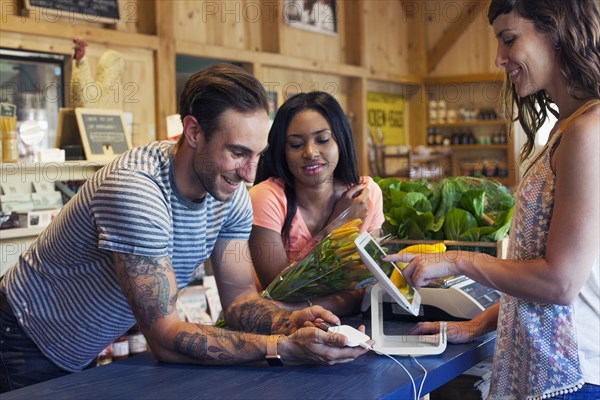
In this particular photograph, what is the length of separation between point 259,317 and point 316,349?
399 millimetres

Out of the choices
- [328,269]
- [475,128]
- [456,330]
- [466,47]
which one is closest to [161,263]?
[328,269]

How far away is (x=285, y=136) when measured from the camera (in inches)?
106

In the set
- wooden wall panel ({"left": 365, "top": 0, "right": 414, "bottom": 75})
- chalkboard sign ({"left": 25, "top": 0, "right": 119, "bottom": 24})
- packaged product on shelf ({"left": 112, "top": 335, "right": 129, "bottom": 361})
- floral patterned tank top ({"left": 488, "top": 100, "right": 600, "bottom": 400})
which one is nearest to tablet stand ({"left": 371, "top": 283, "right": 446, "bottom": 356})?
floral patterned tank top ({"left": 488, "top": 100, "right": 600, "bottom": 400})

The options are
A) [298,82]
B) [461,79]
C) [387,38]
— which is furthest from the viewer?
[461,79]

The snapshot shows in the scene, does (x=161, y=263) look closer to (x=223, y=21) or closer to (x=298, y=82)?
(x=223, y=21)

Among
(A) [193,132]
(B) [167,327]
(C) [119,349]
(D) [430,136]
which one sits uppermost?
(D) [430,136]

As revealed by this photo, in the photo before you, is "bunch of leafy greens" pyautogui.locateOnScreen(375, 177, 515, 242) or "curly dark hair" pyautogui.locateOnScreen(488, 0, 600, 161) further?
"bunch of leafy greens" pyautogui.locateOnScreen(375, 177, 515, 242)

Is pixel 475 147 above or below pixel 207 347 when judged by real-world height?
above

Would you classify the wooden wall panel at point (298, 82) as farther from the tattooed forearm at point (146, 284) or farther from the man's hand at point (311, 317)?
the tattooed forearm at point (146, 284)

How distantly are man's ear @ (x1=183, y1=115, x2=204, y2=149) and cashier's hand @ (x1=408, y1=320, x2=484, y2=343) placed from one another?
806mm

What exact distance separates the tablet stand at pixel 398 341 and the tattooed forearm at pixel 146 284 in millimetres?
529

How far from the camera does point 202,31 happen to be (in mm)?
6438

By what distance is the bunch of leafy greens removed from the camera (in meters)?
2.68

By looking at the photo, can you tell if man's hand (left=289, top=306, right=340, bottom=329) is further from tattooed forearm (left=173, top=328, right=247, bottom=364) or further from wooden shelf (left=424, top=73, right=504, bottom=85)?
wooden shelf (left=424, top=73, right=504, bottom=85)
